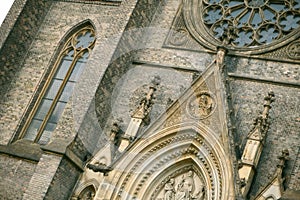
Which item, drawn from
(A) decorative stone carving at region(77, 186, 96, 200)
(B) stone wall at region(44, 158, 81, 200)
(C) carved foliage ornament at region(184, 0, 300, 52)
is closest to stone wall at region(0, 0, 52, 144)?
(B) stone wall at region(44, 158, 81, 200)

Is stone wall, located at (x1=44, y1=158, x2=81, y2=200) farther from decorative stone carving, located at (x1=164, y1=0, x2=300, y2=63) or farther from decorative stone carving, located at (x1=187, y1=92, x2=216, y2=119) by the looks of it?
decorative stone carving, located at (x1=164, y1=0, x2=300, y2=63)

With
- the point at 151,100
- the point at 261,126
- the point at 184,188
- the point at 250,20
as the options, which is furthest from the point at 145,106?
the point at 250,20

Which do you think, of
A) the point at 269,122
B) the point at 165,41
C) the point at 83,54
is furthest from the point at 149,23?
the point at 269,122

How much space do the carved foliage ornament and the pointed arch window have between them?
352 cm

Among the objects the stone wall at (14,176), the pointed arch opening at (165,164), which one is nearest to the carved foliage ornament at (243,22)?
the pointed arch opening at (165,164)

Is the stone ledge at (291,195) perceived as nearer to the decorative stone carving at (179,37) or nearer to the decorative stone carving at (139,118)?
the decorative stone carving at (139,118)

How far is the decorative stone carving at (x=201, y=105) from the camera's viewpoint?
1520cm

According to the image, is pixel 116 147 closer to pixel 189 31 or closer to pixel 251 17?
pixel 189 31

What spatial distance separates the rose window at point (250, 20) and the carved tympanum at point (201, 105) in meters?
1.98

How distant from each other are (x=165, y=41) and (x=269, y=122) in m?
4.95

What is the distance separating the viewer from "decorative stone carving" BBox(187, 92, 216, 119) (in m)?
15.2

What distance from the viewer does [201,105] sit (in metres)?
15.3

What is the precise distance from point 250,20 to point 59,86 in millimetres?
6332

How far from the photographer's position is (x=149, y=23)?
18562mm
